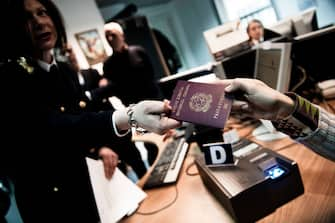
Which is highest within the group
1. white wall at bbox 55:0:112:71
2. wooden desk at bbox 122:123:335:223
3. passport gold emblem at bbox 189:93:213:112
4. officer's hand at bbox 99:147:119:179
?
white wall at bbox 55:0:112:71

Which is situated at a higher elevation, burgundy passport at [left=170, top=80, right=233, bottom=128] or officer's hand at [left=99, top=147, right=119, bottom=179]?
burgundy passport at [left=170, top=80, right=233, bottom=128]

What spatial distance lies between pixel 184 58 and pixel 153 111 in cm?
611

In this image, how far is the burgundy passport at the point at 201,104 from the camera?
53 centimetres

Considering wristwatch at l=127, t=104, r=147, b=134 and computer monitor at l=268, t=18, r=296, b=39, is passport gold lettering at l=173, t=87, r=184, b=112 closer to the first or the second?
wristwatch at l=127, t=104, r=147, b=134

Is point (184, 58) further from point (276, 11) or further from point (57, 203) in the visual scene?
point (57, 203)

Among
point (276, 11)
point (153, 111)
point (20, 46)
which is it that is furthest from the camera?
point (276, 11)

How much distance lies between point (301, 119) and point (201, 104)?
0.27 metres

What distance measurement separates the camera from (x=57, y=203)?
901 mm

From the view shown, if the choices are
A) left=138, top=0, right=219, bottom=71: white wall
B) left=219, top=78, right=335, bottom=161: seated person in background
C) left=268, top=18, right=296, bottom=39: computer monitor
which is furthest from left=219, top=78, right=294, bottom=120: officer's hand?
left=138, top=0, right=219, bottom=71: white wall

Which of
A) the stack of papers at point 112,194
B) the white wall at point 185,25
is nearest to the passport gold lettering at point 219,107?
the stack of papers at point 112,194

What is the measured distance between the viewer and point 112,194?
91cm

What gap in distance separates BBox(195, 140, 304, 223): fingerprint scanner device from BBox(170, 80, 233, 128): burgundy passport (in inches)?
11.6

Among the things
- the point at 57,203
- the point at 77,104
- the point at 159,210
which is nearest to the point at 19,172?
the point at 57,203

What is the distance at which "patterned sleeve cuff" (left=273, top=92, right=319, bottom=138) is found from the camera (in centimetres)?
63
